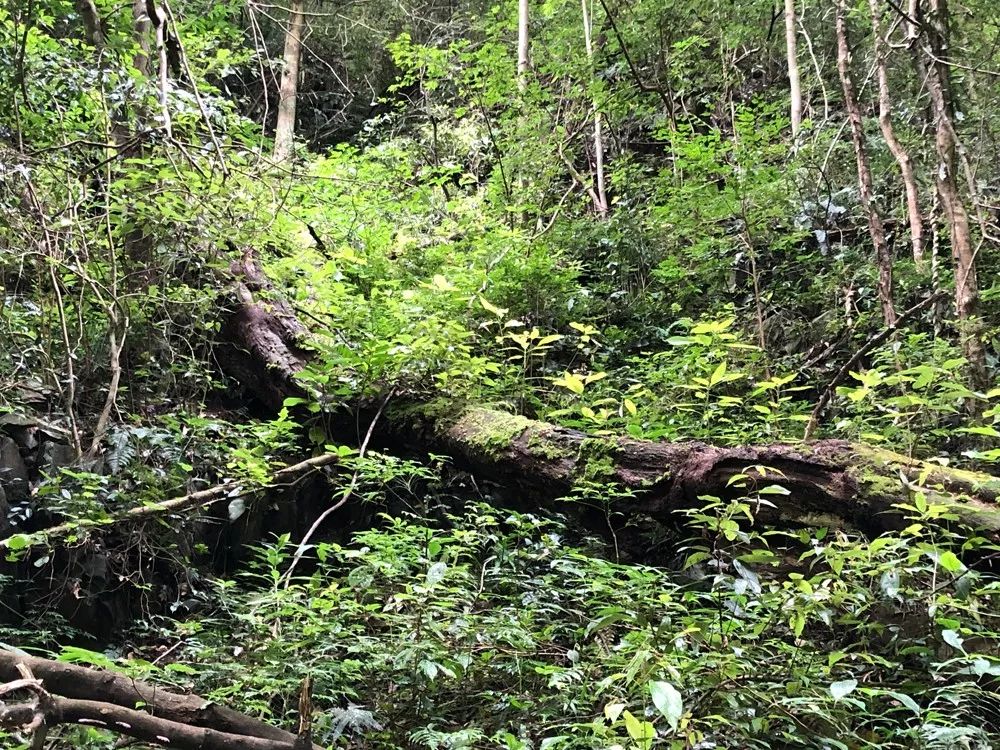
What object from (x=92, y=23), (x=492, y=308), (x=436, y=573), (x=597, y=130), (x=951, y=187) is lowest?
(x=436, y=573)

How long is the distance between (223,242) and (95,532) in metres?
1.82

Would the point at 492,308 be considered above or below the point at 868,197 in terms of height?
below

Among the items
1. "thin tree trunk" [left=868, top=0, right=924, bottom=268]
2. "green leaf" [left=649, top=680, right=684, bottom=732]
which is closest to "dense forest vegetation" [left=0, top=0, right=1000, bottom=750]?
"green leaf" [left=649, top=680, right=684, bottom=732]

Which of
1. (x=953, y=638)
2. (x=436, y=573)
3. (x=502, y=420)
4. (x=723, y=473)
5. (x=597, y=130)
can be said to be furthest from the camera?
(x=597, y=130)

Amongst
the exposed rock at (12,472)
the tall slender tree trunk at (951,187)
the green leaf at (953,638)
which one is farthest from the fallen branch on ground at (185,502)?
the tall slender tree trunk at (951,187)

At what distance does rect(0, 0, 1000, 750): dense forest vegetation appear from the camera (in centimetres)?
241

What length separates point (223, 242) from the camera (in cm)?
427

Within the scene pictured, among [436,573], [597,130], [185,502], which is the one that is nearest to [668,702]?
[436,573]

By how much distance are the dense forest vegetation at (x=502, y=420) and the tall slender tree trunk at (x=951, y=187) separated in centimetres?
2

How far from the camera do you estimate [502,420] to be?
13.7 ft

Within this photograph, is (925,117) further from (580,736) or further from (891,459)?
(580,736)

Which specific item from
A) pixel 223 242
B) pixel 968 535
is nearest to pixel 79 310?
pixel 223 242

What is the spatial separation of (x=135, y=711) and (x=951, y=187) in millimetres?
4813

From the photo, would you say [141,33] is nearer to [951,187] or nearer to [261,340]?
[261,340]
